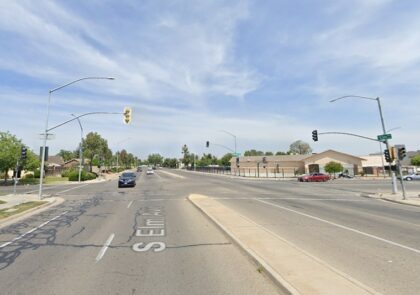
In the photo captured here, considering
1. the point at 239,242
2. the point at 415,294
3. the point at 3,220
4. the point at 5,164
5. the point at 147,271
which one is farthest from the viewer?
the point at 5,164

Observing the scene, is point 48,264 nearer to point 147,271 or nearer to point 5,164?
point 147,271

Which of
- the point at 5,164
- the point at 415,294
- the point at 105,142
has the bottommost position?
the point at 415,294

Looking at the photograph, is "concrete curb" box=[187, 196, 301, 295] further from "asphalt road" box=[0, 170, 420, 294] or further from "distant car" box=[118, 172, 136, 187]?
"distant car" box=[118, 172, 136, 187]

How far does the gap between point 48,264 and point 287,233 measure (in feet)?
22.7

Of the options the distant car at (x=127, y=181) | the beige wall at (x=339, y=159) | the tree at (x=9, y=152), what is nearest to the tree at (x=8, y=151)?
the tree at (x=9, y=152)

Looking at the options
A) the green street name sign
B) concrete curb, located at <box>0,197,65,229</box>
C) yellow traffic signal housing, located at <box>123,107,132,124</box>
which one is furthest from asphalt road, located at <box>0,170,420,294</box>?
the green street name sign

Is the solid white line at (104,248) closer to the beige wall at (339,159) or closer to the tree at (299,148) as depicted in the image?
the beige wall at (339,159)

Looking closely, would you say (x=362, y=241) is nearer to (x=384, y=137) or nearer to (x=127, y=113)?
(x=127, y=113)

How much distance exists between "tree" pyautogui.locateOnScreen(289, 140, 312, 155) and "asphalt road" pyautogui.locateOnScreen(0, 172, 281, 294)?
158681mm

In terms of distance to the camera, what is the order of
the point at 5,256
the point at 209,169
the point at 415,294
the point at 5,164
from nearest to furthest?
the point at 415,294 → the point at 5,256 → the point at 5,164 → the point at 209,169

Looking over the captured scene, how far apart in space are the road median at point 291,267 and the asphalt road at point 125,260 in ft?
0.78

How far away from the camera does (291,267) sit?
20.9ft

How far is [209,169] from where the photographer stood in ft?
344

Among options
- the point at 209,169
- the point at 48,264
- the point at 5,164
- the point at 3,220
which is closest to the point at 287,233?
the point at 48,264
